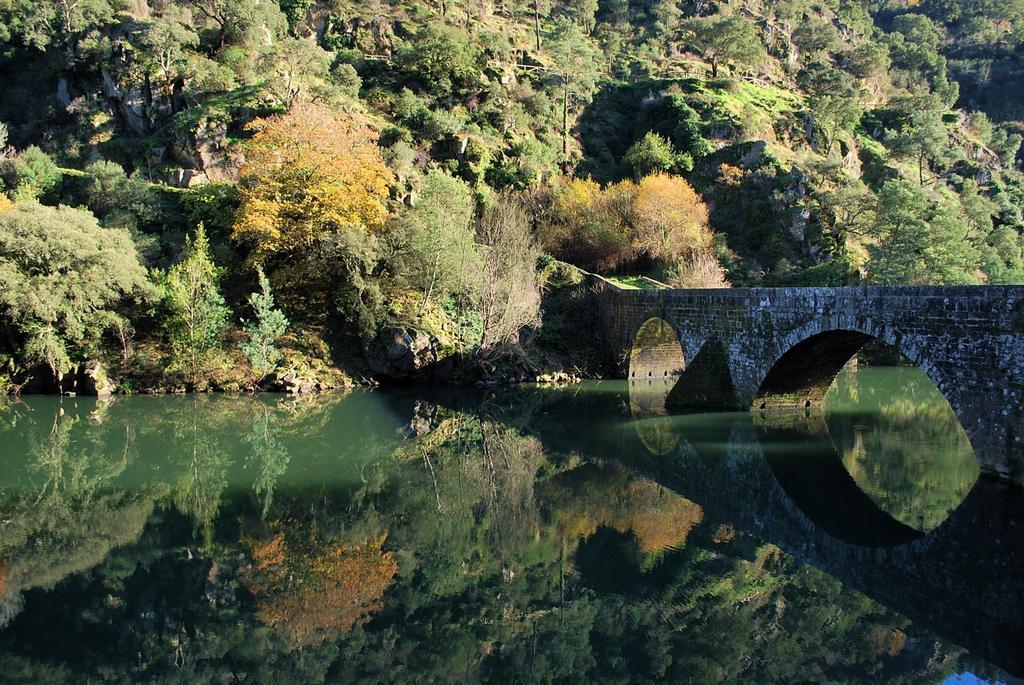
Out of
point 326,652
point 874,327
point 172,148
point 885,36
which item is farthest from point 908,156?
point 326,652

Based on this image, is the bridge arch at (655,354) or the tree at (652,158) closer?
the bridge arch at (655,354)

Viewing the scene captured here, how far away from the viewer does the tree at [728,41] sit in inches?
2650

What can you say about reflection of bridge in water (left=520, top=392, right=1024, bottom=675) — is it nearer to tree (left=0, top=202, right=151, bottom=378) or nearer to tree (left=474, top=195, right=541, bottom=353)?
tree (left=474, top=195, right=541, bottom=353)

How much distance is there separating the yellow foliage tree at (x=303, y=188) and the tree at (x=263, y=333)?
7.21ft

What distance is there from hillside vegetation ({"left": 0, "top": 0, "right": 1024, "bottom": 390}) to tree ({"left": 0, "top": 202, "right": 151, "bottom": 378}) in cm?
10

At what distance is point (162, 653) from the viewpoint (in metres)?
9.06

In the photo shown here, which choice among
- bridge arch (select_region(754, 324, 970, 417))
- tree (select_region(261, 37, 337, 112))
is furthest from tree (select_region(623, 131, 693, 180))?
bridge arch (select_region(754, 324, 970, 417))

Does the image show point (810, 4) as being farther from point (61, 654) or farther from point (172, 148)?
point (61, 654)

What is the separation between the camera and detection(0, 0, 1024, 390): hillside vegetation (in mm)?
29984

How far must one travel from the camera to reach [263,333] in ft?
99.1

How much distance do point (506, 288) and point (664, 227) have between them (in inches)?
468

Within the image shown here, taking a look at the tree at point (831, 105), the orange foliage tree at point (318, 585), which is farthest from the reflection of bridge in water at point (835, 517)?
the tree at point (831, 105)

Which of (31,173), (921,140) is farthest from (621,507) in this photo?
(921,140)

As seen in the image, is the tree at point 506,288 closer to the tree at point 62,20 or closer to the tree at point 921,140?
the tree at point 62,20
